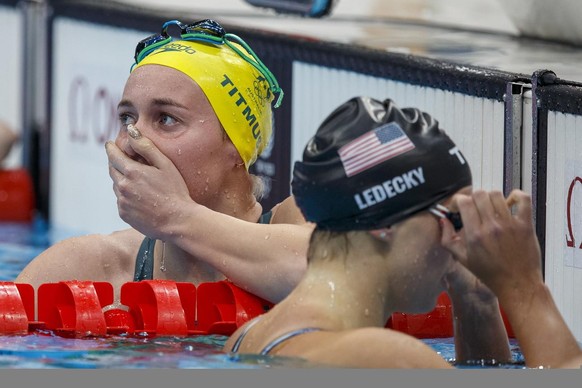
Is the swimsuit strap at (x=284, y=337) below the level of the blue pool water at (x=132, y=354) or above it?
above

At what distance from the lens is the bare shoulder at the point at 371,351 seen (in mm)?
2420

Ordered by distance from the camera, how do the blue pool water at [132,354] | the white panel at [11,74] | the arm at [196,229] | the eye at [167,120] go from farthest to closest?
the white panel at [11,74] → the eye at [167,120] → the arm at [196,229] → the blue pool water at [132,354]

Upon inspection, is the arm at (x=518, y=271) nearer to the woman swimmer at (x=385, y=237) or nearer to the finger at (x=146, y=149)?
the woman swimmer at (x=385, y=237)

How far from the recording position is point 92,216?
750cm

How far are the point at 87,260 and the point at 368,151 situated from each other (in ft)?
4.43

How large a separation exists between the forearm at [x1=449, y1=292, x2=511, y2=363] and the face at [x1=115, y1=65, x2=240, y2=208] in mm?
833

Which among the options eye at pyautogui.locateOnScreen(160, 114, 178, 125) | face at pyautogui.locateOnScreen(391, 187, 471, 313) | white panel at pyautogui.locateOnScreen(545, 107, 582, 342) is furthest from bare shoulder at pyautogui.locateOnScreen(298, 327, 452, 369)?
white panel at pyautogui.locateOnScreen(545, 107, 582, 342)

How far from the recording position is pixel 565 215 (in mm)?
4133

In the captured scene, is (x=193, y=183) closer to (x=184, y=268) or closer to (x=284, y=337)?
(x=184, y=268)

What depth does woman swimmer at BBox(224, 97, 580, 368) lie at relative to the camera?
101 inches

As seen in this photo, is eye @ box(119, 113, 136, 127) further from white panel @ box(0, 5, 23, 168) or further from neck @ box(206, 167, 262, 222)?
white panel @ box(0, 5, 23, 168)

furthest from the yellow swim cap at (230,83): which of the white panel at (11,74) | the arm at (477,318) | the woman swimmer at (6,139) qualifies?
the white panel at (11,74)

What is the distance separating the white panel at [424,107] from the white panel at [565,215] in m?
0.27

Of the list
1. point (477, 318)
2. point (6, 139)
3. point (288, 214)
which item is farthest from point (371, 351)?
point (6, 139)
